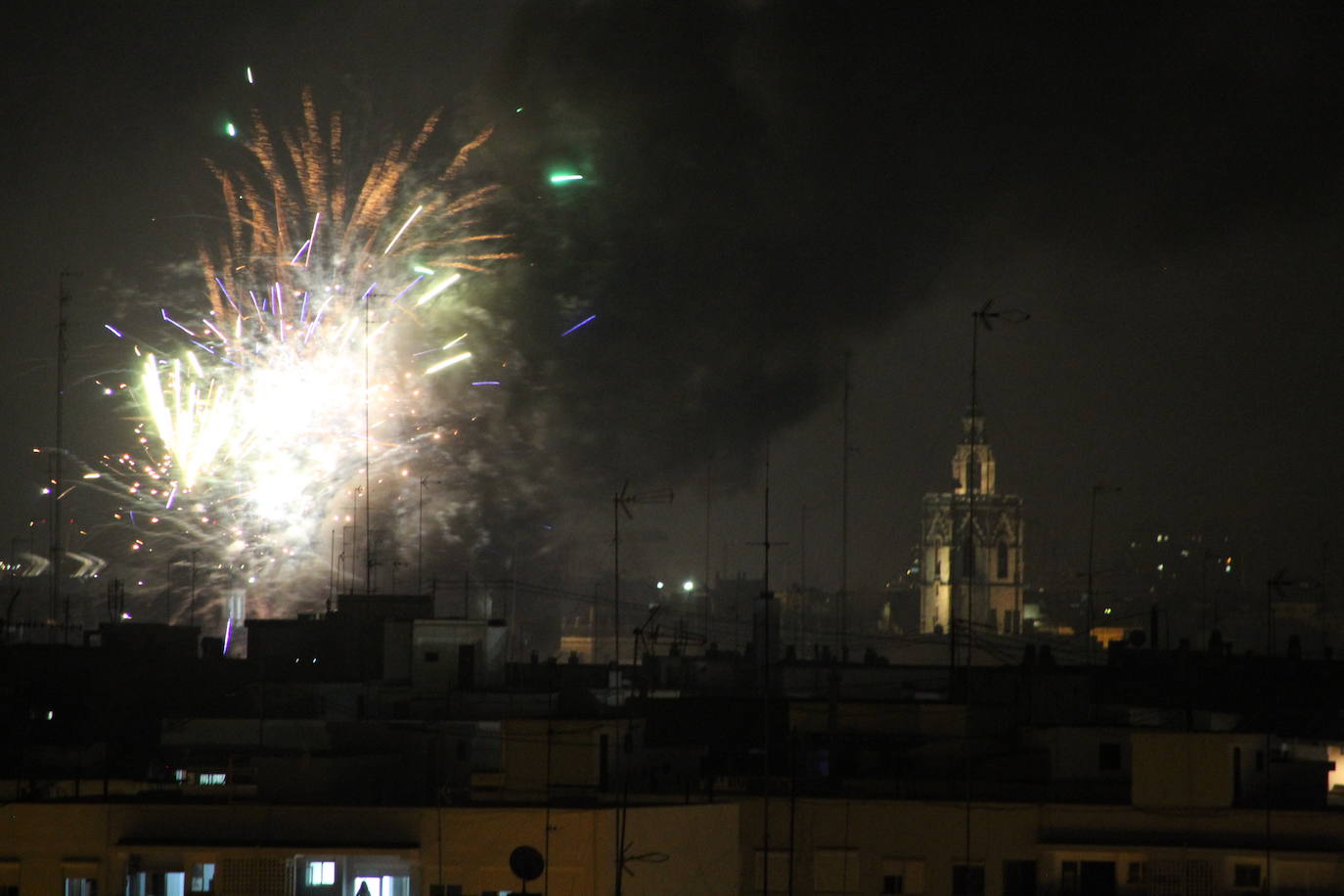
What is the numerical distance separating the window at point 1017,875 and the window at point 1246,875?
1860mm

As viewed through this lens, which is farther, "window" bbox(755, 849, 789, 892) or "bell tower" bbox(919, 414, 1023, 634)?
"bell tower" bbox(919, 414, 1023, 634)

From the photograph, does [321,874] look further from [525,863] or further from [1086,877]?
[1086,877]

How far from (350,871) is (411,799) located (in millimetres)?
3876

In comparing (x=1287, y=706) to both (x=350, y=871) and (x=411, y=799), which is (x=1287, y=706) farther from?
(x=350, y=871)

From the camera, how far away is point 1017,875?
18.7m

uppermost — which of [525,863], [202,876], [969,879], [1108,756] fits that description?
[1108,756]

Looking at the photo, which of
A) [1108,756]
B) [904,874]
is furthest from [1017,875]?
[1108,756]

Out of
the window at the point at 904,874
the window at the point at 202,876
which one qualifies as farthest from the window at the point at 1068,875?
the window at the point at 202,876

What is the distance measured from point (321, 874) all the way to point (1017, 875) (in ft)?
21.7

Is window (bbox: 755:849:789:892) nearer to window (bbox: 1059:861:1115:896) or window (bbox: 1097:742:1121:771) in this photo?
window (bbox: 1059:861:1115:896)

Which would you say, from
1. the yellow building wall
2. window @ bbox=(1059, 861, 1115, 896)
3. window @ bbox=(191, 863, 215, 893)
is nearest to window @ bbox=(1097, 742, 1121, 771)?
the yellow building wall

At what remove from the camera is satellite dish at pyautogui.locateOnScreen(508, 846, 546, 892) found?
15.7 metres

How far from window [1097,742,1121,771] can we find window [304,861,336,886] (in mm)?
8320

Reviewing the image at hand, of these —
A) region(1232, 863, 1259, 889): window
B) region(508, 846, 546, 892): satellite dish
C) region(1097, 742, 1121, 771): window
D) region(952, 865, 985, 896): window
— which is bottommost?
region(952, 865, 985, 896): window
